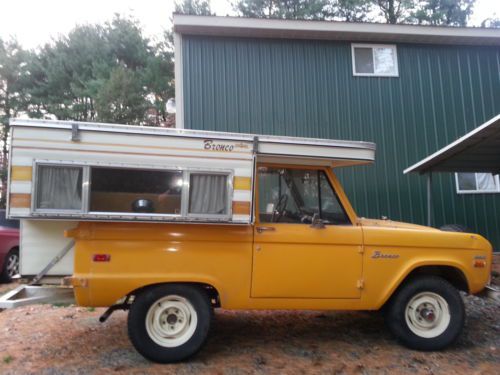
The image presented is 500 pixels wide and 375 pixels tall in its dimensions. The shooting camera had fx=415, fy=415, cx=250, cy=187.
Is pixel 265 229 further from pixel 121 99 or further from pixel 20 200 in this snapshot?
pixel 121 99

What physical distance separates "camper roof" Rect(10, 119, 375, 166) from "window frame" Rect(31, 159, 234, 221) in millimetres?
292

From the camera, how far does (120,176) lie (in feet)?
11.8

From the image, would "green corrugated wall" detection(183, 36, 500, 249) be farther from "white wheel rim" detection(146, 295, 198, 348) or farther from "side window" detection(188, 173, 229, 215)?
"white wheel rim" detection(146, 295, 198, 348)

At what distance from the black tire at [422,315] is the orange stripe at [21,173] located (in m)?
3.63

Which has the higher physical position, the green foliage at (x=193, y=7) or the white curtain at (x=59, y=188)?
the green foliage at (x=193, y=7)

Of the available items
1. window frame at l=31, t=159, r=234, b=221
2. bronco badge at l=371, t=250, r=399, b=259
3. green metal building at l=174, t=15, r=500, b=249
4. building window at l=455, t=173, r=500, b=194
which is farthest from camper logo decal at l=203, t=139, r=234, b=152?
building window at l=455, t=173, r=500, b=194

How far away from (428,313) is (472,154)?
13.1 feet

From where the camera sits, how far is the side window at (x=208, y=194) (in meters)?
3.70

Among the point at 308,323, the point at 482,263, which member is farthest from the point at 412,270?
the point at 308,323

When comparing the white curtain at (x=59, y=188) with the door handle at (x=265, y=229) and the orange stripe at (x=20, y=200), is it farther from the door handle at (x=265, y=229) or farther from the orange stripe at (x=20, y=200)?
the door handle at (x=265, y=229)

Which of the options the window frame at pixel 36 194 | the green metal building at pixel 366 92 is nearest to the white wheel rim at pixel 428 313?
the window frame at pixel 36 194

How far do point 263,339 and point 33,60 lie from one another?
2340cm

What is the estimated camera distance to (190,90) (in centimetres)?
962

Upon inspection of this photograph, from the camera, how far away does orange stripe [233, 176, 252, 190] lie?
3.76 meters
